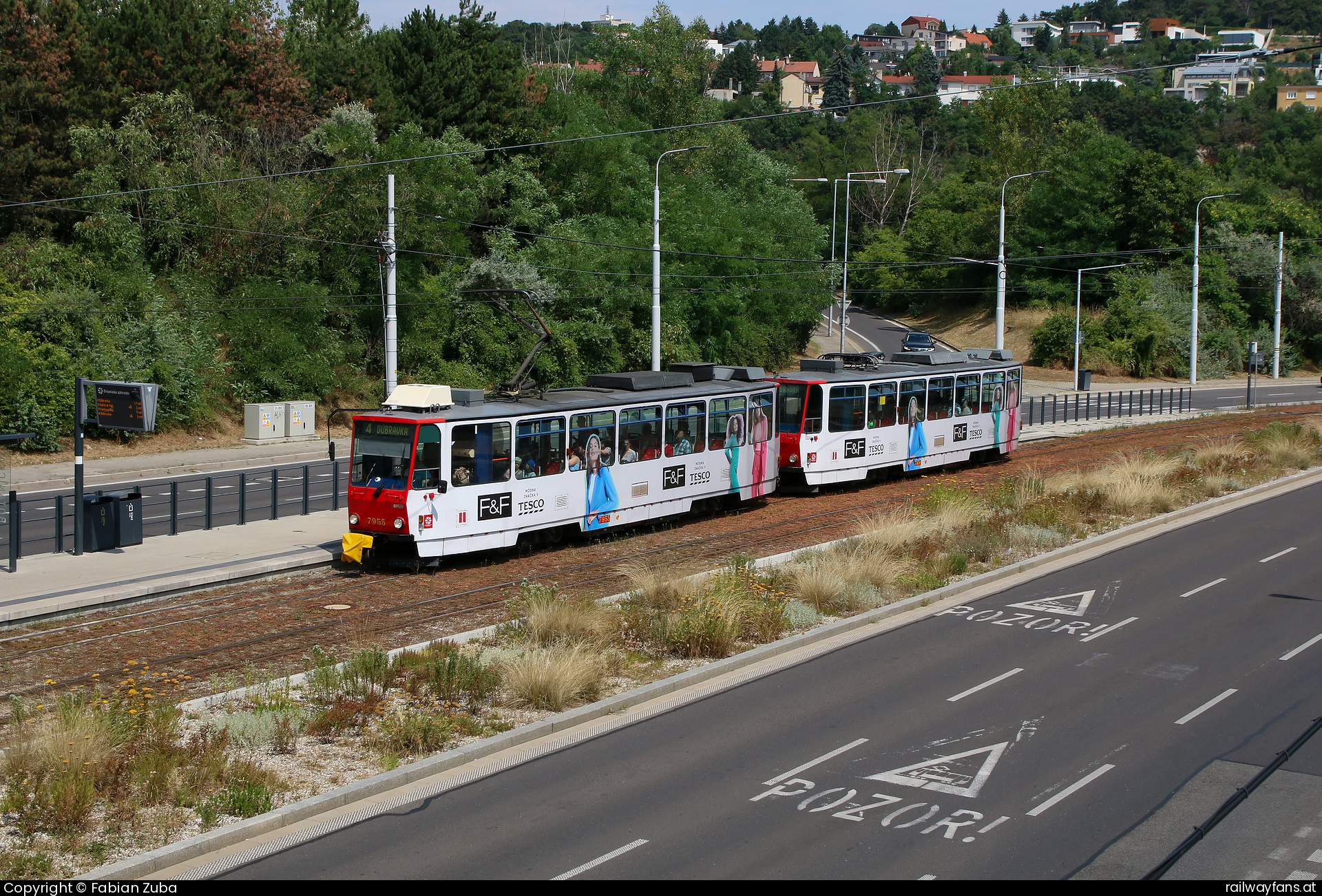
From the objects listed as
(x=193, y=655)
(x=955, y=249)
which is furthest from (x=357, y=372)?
(x=955, y=249)

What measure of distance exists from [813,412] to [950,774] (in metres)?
17.0

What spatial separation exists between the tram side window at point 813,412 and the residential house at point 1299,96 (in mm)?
197930

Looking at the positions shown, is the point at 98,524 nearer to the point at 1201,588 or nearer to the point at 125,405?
the point at 125,405

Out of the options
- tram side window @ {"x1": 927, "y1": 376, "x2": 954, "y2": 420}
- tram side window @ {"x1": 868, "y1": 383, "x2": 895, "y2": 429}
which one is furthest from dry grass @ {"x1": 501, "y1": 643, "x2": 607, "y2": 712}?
tram side window @ {"x1": 927, "y1": 376, "x2": 954, "y2": 420}

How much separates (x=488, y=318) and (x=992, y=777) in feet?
125

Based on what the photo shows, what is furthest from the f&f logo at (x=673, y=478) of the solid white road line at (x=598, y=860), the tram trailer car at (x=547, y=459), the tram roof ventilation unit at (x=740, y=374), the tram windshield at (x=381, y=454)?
the solid white road line at (x=598, y=860)

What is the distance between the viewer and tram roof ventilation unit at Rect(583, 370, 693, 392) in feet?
73.9

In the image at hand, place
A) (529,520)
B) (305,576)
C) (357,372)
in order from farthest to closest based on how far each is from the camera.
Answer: (357,372) < (529,520) < (305,576)

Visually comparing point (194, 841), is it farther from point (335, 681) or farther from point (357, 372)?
point (357, 372)

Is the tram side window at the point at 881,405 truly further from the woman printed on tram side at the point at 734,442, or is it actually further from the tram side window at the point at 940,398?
the woman printed on tram side at the point at 734,442

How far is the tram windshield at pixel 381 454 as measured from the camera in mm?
18125

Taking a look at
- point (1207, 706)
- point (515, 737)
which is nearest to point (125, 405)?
point (515, 737)

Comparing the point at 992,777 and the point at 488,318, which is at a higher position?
the point at 488,318

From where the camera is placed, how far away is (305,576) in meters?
18.5
